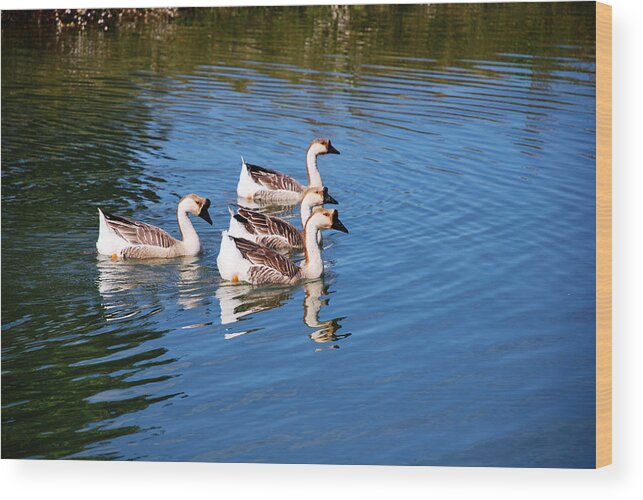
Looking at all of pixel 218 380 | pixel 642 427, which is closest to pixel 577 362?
pixel 642 427

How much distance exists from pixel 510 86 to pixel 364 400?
334 centimetres

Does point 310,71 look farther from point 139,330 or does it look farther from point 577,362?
point 577,362

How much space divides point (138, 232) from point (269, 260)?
4.32 feet

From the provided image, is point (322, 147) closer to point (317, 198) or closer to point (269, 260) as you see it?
point (317, 198)

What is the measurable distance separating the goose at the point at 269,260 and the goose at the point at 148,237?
61 centimetres

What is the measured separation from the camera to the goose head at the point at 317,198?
12.5m

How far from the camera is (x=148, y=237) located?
11891 mm

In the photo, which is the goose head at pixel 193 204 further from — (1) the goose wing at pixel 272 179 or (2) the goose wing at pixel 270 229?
(1) the goose wing at pixel 272 179

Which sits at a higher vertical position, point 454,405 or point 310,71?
point 310,71

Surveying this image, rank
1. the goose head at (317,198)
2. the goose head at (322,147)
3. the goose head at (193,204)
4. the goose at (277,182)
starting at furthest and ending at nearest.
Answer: the goose at (277,182), the goose head at (322,147), the goose head at (317,198), the goose head at (193,204)

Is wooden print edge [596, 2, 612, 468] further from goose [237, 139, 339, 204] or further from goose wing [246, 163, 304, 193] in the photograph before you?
goose wing [246, 163, 304, 193]

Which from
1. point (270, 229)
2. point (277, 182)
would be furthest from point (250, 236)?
point (277, 182)

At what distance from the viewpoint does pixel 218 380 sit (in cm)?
961

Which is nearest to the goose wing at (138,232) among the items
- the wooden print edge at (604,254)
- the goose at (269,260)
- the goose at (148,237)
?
the goose at (148,237)
